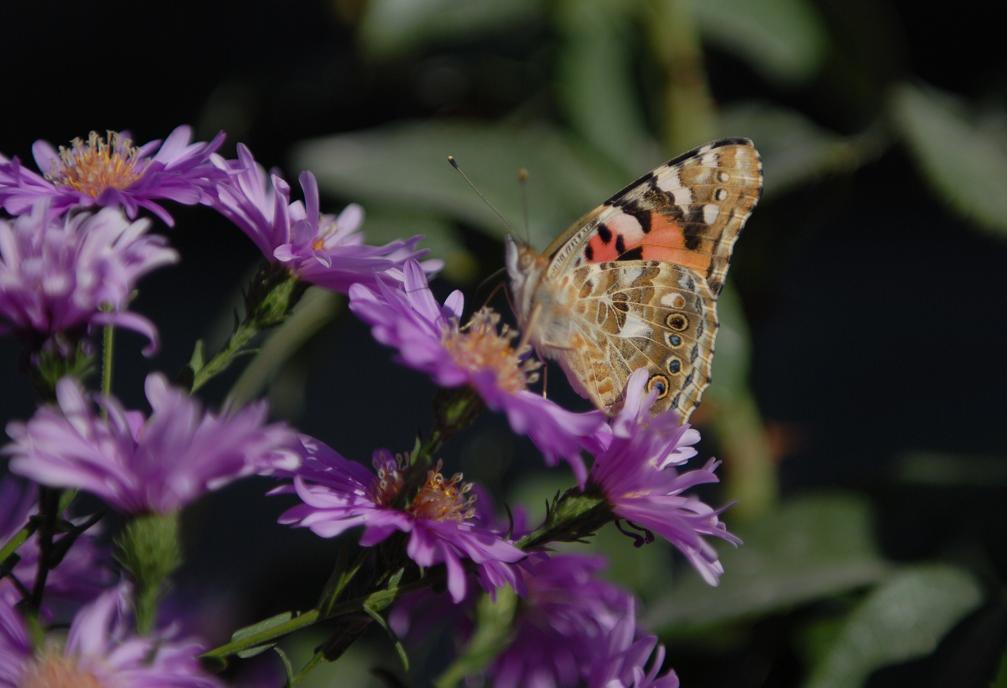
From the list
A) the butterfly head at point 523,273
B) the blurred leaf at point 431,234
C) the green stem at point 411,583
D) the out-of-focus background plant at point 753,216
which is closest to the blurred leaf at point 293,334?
the out-of-focus background plant at point 753,216

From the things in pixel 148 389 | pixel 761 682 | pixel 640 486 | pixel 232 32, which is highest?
pixel 148 389

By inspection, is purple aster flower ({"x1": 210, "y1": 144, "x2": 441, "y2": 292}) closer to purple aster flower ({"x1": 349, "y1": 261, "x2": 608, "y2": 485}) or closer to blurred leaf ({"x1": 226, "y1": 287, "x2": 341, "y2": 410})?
purple aster flower ({"x1": 349, "y1": 261, "x2": 608, "y2": 485})

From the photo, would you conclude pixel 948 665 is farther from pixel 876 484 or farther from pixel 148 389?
pixel 148 389

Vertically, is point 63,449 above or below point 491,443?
above

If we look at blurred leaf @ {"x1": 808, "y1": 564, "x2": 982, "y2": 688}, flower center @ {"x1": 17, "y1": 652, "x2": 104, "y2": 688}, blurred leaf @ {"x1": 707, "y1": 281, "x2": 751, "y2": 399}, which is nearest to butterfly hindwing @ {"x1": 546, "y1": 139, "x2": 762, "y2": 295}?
blurred leaf @ {"x1": 707, "y1": 281, "x2": 751, "y2": 399}

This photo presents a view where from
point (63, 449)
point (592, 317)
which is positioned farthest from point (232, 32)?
point (63, 449)

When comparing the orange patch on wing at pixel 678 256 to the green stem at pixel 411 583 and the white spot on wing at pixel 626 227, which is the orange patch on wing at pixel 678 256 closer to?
the white spot on wing at pixel 626 227

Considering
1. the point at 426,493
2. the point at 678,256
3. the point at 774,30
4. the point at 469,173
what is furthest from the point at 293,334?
the point at 774,30
